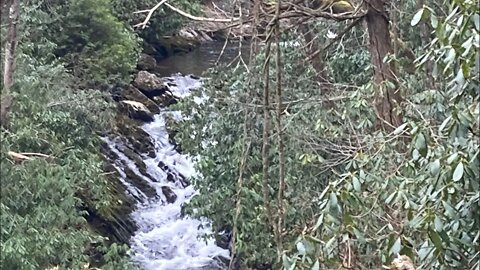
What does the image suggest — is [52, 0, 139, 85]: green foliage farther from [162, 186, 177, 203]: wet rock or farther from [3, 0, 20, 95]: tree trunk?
[3, 0, 20, 95]: tree trunk

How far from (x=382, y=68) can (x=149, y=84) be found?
8967mm

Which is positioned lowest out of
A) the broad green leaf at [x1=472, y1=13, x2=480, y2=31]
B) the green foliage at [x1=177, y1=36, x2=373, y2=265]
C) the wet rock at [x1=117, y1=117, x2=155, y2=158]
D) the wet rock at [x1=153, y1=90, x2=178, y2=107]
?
the wet rock at [x1=153, y1=90, x2=178, y2=107]

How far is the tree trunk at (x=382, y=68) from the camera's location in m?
5.21

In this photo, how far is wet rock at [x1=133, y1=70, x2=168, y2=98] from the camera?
1370 cm

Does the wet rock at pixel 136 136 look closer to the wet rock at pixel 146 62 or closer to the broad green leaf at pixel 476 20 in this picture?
the wet rock at pixel 146 62

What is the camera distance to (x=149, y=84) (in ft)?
45.6

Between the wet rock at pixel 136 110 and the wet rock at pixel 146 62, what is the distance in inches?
94.9

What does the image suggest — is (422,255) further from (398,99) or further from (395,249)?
(398,99)

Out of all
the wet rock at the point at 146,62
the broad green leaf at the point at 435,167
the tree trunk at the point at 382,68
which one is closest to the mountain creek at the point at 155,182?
the wet rock at the point at 146,62

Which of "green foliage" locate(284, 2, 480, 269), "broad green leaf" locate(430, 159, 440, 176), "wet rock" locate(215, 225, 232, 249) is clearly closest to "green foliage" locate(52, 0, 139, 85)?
"wet rock" locate(215, 225, 232, 249)

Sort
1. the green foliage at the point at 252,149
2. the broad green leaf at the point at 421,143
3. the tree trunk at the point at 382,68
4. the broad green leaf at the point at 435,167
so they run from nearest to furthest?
the broad green leaf at the point at 435,167, the broad green leaf at the point at 421,143, the tree trunk at the point at 382,68, the green foliage at the point at 252,149

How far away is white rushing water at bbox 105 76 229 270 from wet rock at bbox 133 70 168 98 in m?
2.17

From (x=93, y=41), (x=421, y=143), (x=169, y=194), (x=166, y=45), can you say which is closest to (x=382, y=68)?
(x=421, y=143)

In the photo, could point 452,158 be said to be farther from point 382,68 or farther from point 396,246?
point 382,68
